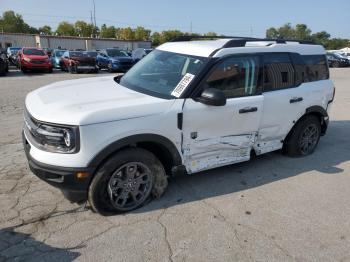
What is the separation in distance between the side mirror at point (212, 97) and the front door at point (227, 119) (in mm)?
79

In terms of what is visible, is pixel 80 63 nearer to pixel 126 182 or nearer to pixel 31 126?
pixel 31 126

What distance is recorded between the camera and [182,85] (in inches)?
157

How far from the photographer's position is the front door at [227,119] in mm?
3969

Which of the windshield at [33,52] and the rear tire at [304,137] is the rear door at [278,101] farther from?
the windshield at [33,52]

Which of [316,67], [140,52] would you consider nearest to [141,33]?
[140,52]

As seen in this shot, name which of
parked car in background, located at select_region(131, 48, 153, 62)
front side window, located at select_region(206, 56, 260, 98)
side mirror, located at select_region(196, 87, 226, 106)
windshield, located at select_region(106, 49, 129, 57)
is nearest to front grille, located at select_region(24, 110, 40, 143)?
side mirror, located at select_region(196, 87, 226, 106)

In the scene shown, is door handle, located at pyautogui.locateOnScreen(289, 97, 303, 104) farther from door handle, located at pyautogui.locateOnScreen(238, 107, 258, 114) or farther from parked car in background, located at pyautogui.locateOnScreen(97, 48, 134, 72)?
parked car in background, located at pyautogui.locateOnScreen(97, 48, 134, 72)

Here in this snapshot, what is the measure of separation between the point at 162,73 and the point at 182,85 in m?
0.53

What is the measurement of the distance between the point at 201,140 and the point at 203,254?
140cm

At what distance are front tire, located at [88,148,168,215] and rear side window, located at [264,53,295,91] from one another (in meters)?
2.00

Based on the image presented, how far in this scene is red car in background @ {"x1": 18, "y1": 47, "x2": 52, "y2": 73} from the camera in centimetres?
2052

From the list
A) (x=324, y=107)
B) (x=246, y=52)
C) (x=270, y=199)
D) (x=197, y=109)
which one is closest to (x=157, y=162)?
(x=197, y=109)

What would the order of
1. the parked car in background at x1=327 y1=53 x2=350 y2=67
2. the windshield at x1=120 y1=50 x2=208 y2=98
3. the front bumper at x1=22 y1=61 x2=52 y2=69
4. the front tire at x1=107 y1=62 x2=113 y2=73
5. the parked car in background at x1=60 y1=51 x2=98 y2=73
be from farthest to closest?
the parked car in background at x1=327 y1=53 x2=350 y2=67
the front tire at x1=107 y1=62 x2=113 y2=73
the parked car in background at x1=60 y1=51 x2=98 y2=73
the front bumper at x1=22 y1=61 x2=52 y2=69
the windshield at x1=120 y1=50 x2=208 y2=98

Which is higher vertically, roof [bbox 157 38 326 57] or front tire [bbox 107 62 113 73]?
roof [bbox 157 38 326 57]
